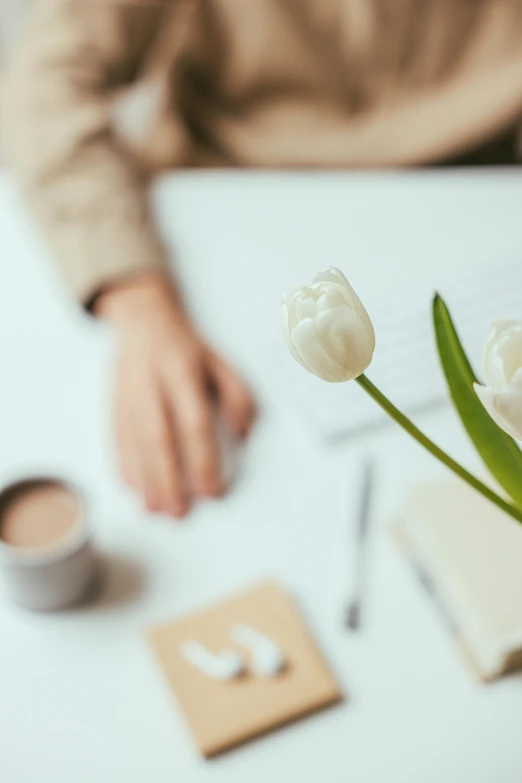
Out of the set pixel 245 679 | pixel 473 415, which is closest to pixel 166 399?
pixel 245 679

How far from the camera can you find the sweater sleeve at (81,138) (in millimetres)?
870

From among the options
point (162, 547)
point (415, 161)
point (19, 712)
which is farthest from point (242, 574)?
point (415, 161)

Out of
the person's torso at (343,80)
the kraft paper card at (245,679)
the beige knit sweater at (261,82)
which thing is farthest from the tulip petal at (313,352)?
the person's torso at (343,80)

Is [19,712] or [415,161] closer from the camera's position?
[19,712]

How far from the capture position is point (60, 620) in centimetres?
58

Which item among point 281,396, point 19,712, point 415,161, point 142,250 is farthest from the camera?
point 415,161

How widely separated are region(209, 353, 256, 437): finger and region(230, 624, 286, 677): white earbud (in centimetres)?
19

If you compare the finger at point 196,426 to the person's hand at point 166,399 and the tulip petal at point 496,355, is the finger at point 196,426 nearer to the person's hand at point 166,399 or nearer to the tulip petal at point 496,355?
the person's hand at point 166,399

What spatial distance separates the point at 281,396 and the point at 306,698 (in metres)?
0.28

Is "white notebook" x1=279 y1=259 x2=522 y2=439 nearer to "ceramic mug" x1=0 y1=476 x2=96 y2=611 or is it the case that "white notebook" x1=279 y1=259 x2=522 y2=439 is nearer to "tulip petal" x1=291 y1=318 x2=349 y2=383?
"ceramic mug" x1=0 y1=476 x2=96 y2=611

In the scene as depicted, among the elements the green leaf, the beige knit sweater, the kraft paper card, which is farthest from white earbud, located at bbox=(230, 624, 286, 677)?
the beige knit sweater

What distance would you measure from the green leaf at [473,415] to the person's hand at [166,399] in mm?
316

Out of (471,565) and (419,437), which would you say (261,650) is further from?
(419,437)

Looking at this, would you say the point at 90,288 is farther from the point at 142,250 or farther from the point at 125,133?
the point at 125,133
